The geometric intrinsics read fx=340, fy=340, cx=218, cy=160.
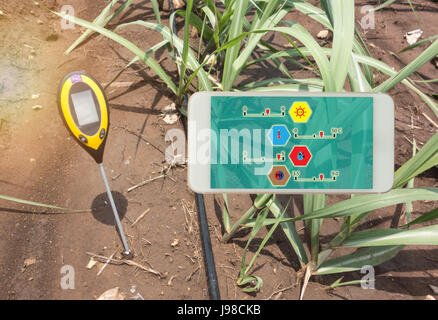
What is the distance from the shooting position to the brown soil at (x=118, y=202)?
84cm

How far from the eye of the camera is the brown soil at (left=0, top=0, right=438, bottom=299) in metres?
0.84

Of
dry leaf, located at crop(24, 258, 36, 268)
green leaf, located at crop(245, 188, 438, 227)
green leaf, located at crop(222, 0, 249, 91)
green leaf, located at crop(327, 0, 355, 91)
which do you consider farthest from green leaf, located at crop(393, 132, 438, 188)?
dry leaf, located at crop(24, 258, 36, 268)

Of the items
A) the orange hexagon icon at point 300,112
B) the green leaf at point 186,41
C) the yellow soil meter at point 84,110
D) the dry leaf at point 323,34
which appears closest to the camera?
the orange hexagon icon at point 300,112

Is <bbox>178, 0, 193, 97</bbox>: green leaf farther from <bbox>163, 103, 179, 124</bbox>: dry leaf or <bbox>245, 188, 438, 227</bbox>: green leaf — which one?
<bbox>245, 188, 438, 227</bbox>: green leaf

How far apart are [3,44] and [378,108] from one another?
1.24m

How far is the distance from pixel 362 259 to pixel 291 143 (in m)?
0.40

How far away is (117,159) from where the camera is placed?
1014 millimetres

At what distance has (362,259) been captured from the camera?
83cm

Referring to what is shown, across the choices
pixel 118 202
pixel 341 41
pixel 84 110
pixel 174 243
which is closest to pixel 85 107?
pixel 84 110

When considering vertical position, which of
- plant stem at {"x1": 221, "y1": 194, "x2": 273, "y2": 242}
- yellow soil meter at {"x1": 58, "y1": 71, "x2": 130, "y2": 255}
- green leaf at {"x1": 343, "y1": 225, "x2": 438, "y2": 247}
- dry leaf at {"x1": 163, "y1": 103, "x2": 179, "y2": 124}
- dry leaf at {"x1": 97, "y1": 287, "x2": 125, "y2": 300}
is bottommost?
dry leaf at {"x1": 97, "y1": 287, "x2": 125, "y2": 300}

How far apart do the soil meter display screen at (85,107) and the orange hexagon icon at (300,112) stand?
1.40ft

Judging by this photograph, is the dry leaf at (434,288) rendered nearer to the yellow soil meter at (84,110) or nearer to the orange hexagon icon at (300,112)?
the orange hexagon icon at (300,112)

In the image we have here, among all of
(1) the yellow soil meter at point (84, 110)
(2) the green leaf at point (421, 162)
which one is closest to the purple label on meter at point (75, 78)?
(1) the yellow soil meter at point (84, 110)

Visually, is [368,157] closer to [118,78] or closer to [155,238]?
[155,238]
